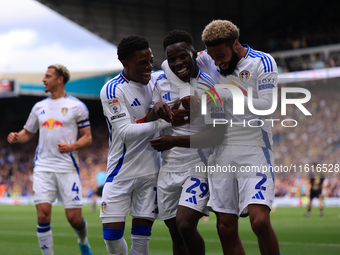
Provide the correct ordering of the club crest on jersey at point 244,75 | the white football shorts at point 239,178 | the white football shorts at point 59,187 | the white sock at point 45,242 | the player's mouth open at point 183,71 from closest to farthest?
the white football shorts at point 239,178 < the club crest on jersey at point 244,75 < the player's mouth open at point 183,71 < the white sock at point 45,242 < the white football shorts at point 59,187

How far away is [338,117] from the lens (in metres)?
24.1

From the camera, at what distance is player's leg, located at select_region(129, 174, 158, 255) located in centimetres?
384

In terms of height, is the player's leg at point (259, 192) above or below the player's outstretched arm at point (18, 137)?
below

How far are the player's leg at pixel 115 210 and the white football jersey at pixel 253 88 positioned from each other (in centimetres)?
106

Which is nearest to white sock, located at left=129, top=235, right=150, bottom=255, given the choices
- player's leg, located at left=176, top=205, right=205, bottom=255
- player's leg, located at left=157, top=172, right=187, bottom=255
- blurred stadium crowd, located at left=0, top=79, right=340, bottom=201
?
player's leg, located at left=157, top=172, right=187, bottom=255

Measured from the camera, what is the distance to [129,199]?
3.89 meters

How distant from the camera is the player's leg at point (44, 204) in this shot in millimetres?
5016

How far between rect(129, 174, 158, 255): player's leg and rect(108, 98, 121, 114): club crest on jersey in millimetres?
663

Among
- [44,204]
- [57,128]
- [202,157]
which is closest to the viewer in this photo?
[202,157]

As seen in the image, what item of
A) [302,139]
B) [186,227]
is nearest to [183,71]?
[186,227]

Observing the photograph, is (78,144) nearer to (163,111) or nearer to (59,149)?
(59,149)

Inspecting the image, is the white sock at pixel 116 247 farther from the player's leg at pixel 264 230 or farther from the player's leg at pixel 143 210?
the player's leg at pixel 264 230

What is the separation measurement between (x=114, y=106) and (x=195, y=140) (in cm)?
78

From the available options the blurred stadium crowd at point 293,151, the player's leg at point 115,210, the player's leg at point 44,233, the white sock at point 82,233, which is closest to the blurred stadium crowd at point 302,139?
the blurred stadium crowd at point 293,151
